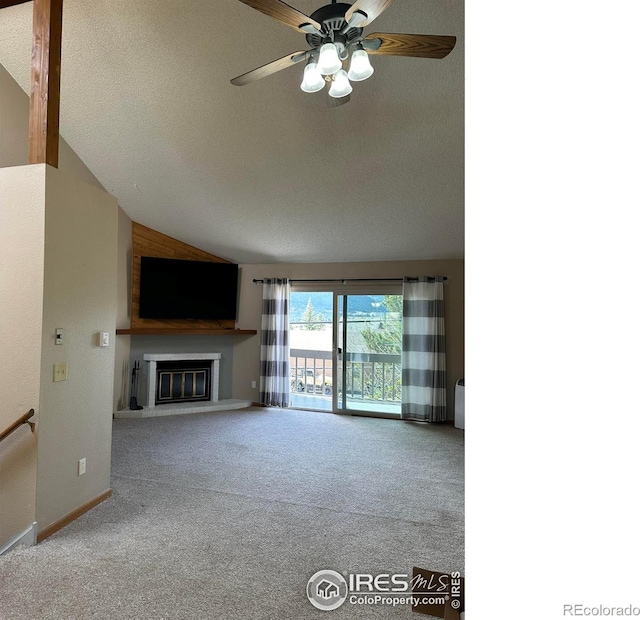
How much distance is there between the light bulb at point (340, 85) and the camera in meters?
2.22

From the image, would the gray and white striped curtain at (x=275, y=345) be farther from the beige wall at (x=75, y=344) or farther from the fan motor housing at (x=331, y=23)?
the fan motor housing at (x=331, y=23)

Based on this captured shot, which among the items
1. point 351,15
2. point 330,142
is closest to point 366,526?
point 351,15

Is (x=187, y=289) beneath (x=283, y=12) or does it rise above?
beneath

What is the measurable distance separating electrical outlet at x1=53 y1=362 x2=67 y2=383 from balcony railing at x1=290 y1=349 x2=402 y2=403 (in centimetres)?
410

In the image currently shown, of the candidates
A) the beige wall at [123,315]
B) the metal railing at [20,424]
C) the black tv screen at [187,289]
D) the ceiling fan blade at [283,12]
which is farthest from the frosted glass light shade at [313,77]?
the black tv screen at [187,289]

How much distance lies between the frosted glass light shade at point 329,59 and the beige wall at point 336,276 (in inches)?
159

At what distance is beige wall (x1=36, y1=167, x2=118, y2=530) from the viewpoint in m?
2.42

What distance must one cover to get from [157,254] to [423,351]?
4179mm

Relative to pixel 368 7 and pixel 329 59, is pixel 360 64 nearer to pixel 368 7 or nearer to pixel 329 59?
pixel 329 59

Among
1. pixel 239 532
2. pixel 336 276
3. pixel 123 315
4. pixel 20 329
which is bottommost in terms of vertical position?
pixel 239 532

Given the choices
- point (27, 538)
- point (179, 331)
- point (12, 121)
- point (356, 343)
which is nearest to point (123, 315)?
point (179, 331)

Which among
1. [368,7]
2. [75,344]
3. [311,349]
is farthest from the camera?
[311,349]

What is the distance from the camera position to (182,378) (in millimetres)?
6160
